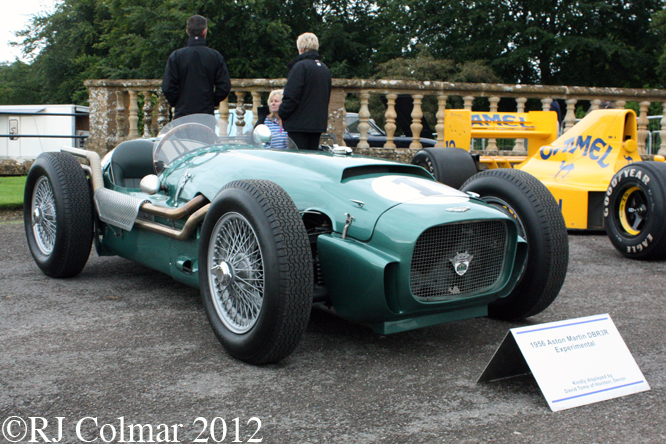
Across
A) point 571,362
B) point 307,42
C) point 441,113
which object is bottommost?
point 571,362

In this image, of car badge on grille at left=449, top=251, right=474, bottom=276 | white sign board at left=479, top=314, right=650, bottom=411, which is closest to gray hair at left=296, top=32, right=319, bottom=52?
car badge on grille at left=449, top=251, right=474, bottom=276

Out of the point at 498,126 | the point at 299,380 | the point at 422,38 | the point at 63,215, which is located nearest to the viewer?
the point at 299,380

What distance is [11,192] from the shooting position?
30.9 ft

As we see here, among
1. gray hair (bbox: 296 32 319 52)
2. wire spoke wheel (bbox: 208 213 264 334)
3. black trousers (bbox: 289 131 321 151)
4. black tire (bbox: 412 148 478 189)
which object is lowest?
wire spoke wheel (bbox: 208 213 264 334)

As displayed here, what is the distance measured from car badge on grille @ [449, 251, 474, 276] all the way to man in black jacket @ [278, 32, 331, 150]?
327 centimetres

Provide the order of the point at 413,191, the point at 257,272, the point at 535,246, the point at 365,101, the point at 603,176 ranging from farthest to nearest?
the point at 365,101
the point at 603,176
the point at 535,246
the point at 413,191
the point at 257,272

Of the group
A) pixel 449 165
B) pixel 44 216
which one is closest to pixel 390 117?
pixel 449 165

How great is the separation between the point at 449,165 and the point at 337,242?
4433 millimetres

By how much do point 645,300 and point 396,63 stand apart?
22.4m

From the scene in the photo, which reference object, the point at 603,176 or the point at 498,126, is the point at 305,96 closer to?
the point at 603,176

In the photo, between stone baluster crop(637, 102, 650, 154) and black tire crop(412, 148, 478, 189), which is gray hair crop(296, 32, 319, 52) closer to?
black tire crop(412, 148, 478, 189)

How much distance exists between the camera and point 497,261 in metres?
3.39

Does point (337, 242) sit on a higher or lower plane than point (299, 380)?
higher

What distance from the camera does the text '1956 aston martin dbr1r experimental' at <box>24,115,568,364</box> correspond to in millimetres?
3002
